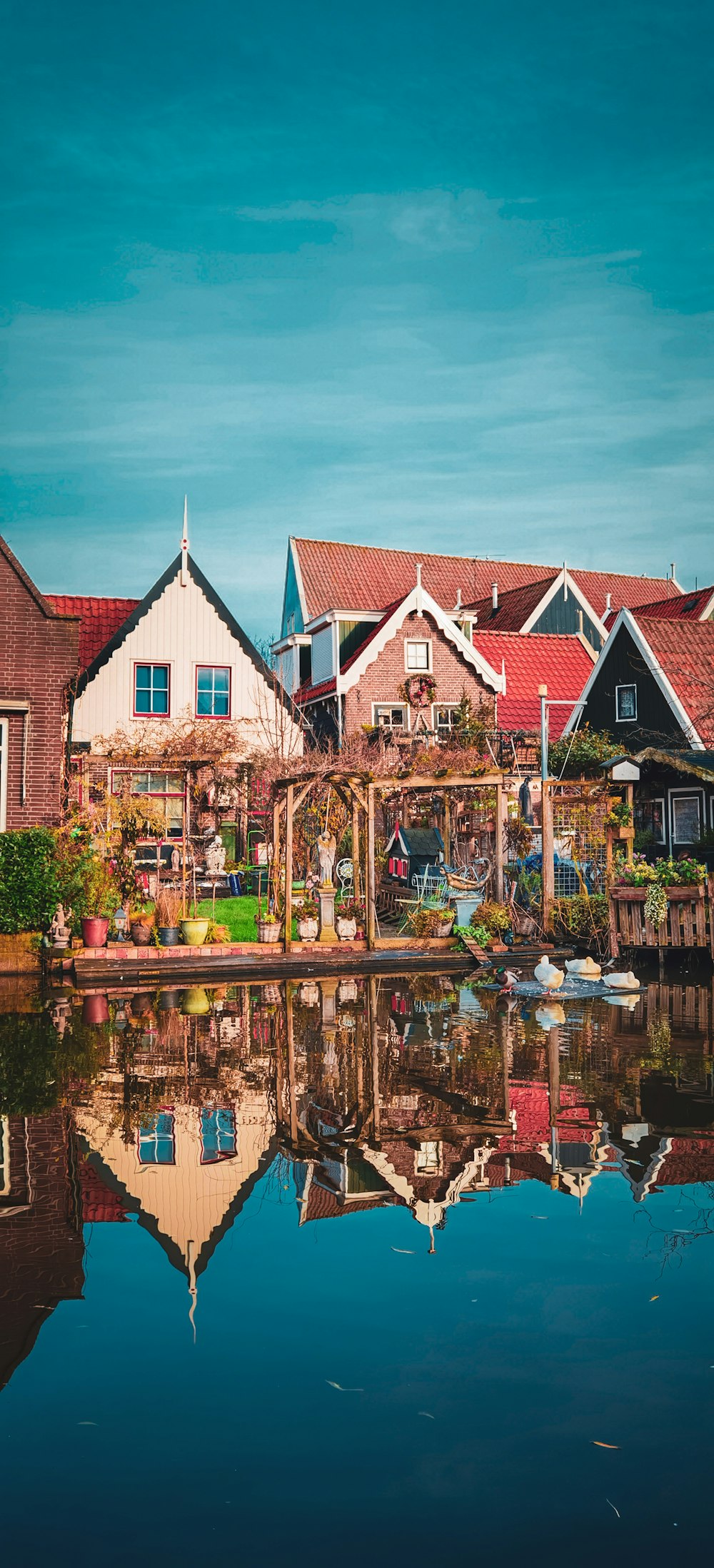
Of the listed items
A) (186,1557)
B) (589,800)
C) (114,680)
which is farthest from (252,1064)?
(114,680)

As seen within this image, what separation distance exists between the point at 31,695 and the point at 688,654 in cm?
1999

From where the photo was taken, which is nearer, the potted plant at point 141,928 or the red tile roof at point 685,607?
the potted plant at point 141,928

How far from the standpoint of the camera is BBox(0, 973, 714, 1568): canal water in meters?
4.14

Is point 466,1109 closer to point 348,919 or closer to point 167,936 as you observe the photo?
→ point 167,936

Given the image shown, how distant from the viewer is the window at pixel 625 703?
35.5m

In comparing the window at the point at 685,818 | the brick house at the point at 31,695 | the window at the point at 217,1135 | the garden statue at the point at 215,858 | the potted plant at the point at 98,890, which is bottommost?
the window at the point at 217,1135

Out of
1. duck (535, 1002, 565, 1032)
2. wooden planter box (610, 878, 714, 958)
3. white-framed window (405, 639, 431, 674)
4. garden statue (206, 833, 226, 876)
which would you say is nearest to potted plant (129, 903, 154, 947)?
garden statue (206, 833, 226, 876)

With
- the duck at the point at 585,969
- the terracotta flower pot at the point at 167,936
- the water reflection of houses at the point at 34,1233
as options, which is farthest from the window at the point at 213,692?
the water reflection of houses at the point at 34,1233

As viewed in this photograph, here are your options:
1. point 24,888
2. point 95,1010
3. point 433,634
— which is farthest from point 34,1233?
point 433,634

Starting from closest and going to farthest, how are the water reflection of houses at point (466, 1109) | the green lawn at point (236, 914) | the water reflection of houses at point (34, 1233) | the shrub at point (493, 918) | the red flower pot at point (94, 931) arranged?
the water reflection of houses at point (34, 1233), the water reflection of houses at point (466, 1109), the red flower pot at point (94, 931), the shrub at point (493, 918), the green lawn at point (236, 914)

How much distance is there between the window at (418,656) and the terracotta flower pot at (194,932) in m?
17.9

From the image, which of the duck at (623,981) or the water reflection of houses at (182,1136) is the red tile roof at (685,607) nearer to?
the duck at (623,981)

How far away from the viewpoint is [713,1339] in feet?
17.8

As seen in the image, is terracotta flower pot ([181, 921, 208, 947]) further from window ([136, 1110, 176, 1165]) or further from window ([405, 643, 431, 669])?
window ([405, 643, 431, 669])
